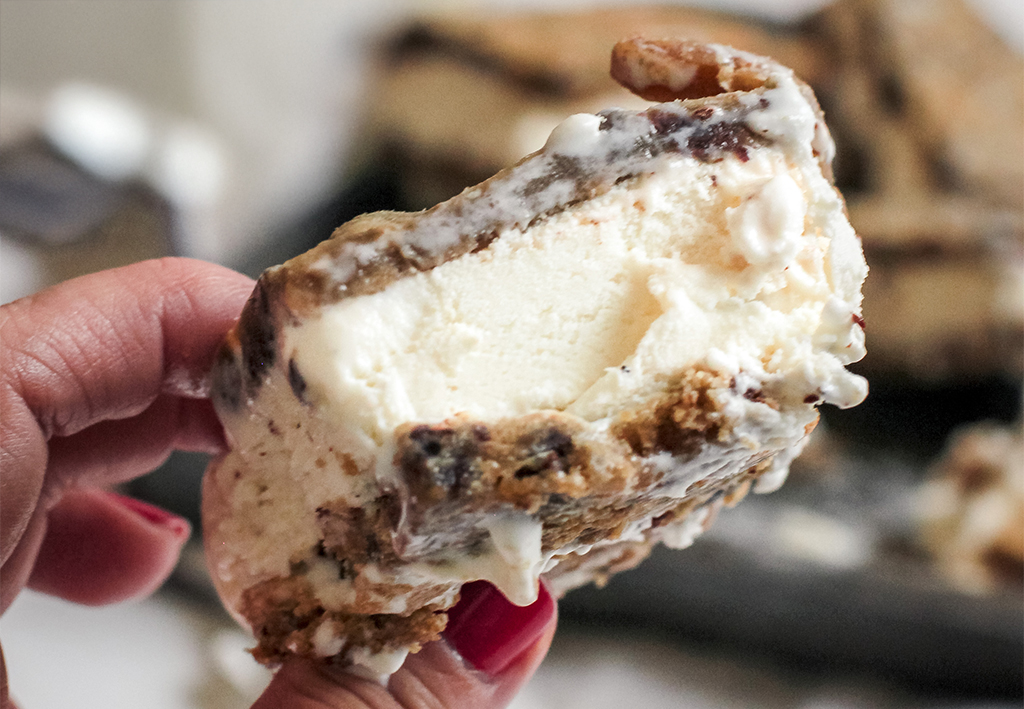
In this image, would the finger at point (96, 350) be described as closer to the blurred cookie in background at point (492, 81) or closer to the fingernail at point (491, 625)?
the fingernail at point (491, 625)

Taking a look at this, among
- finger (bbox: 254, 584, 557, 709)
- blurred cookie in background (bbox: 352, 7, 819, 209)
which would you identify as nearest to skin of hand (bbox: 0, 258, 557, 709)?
finger (bbox: 254, 584, 557, 709)

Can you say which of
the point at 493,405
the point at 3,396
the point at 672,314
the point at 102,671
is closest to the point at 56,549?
the point at 3,396

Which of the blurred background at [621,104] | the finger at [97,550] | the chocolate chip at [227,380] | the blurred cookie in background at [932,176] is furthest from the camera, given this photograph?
the blurred cookie in background at [932,176]

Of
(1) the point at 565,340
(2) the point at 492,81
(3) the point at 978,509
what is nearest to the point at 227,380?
(1) the point at 565,340

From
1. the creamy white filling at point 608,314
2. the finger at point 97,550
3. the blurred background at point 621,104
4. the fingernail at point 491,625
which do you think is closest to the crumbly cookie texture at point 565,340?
the creamy white filling at point 608,314

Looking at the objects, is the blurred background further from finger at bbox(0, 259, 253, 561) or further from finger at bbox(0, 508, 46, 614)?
finger at bbox(0, 259, 253, 561)

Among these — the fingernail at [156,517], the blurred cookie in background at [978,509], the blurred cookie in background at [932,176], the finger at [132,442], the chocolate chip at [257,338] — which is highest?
the chocolate chip at [257,338]

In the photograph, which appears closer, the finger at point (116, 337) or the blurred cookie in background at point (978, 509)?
the finger at point (116, 337)

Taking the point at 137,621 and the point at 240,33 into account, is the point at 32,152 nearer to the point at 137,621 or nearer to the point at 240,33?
the point at 240,33
